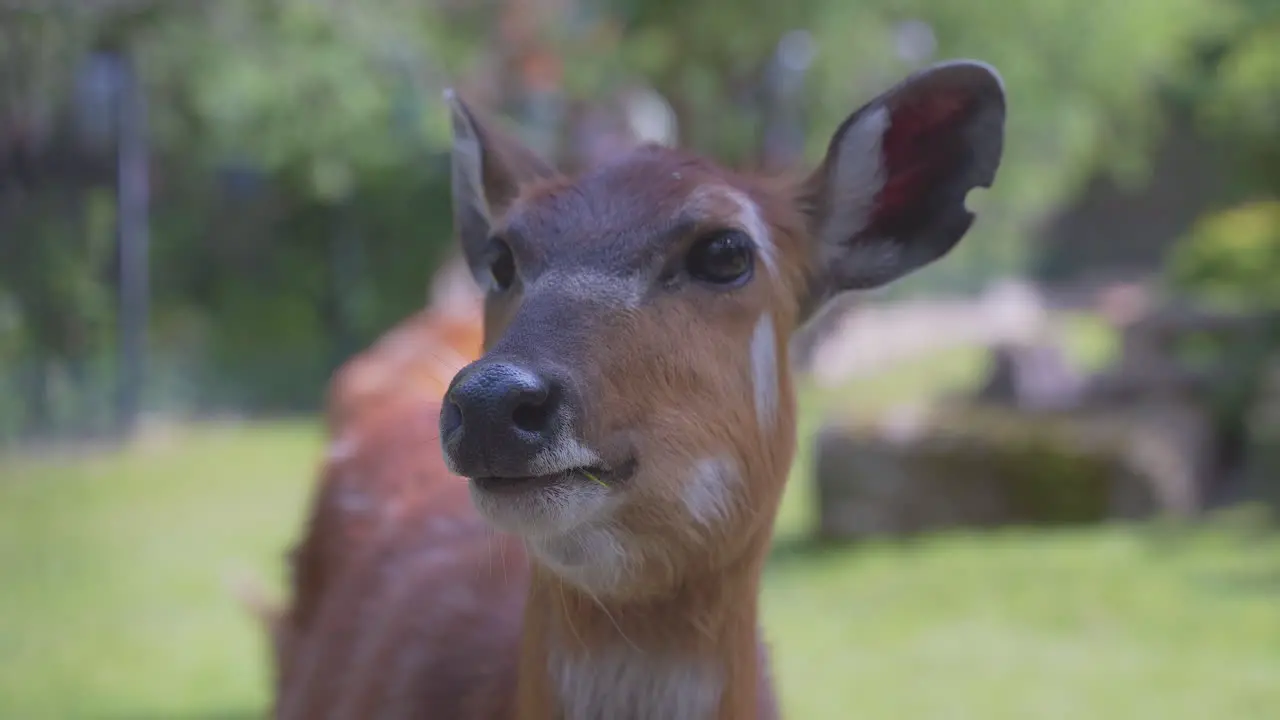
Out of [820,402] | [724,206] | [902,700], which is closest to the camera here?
[724,206]

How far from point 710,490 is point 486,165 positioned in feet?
2.73

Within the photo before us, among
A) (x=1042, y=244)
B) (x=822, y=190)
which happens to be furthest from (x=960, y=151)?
(x=1042, y=244)

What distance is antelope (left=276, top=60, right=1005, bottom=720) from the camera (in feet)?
4.88

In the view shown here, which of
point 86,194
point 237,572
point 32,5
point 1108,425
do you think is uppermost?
point 32,5

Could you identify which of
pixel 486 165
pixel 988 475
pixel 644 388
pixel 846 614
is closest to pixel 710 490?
pixel 644 388

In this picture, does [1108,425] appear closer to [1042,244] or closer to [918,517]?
[918,517]

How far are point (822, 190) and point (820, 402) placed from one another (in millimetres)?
7828

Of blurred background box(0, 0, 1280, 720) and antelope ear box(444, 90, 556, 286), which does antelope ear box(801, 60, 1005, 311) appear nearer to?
blurred background box(0, 0, 1280, 720)

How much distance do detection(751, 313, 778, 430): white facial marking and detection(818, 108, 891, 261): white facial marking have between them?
0.84 ft

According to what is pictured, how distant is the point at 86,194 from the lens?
15.7 ft

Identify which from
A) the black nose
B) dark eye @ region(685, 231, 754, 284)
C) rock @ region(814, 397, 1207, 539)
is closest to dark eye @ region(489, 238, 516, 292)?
dark eye @ region(685, 231, 754, 284)

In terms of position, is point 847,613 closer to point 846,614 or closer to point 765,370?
point 846,614

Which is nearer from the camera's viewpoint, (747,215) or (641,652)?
(641,652)

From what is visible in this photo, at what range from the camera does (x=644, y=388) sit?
157cm
